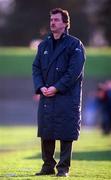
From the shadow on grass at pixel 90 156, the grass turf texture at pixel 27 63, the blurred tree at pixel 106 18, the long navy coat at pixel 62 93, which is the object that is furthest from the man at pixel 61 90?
the blurred tree at pixel 106 18

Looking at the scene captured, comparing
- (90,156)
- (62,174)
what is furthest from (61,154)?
(90,156)

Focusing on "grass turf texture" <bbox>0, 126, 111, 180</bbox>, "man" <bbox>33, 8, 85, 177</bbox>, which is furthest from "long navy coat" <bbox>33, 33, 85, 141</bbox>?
"grass turf texture" <bbox>0, 126, 111, 180</bbox>

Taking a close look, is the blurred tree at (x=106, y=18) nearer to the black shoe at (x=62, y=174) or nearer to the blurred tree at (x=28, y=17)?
the blurred tree at (x=28, y=17)

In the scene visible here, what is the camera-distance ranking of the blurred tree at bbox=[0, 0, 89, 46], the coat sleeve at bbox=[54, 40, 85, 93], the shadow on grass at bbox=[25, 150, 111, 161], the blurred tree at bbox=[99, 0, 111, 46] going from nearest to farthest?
the coat sleeve at bbox=[54, 40, 85, 93] < the shadow on grass at bbox=[25, 150, 111, 161] < the blurred tree at bbox=[0, 0, 89, 46] < the blurred tree at bbox=[99, 0, 111, 46]

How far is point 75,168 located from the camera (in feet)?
47.5

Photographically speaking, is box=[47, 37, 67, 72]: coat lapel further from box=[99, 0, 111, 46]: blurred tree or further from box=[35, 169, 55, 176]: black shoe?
box=[99, 0, 111, 46]: blurred tree

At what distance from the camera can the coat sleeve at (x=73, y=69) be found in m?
12.6

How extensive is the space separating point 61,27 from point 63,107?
1.07m

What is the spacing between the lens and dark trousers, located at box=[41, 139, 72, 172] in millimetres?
12734

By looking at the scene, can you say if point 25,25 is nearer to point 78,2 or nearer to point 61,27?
point 78,2

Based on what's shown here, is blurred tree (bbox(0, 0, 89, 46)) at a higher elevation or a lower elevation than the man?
lower

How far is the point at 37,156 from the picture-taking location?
1783 cm

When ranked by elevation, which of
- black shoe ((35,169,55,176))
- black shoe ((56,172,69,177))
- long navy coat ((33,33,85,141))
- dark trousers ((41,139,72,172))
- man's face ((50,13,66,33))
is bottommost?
black shoe ((35,169,55,176))

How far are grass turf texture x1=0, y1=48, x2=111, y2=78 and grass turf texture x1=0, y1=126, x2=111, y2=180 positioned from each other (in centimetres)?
1362
